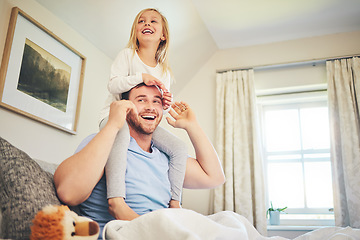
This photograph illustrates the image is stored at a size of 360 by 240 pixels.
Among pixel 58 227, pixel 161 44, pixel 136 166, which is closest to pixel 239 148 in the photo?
pixel 161 44

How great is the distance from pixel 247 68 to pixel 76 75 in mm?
2213

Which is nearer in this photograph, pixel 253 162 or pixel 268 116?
pixel 253 162

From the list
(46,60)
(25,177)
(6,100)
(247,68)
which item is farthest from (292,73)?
(25,177)

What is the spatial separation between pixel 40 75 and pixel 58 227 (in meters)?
1.75

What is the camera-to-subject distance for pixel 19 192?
85cm

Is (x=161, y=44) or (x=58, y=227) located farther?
(x=161, y=44)

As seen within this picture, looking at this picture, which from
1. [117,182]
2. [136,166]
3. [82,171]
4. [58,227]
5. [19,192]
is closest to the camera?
[58,227]

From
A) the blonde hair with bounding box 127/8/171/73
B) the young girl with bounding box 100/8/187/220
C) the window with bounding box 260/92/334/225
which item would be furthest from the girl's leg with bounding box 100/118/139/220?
the window with bounding box 260/92/334/225

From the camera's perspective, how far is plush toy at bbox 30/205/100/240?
2.25 feet

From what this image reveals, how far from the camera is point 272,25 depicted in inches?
149

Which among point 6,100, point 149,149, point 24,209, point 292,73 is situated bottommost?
point 24,209

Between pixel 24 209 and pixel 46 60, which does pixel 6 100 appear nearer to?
pixel 46 60

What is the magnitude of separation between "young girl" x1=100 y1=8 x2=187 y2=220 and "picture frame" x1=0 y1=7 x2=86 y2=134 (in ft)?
2.12

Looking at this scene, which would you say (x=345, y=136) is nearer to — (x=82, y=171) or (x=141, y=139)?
(x=141, y=139)
